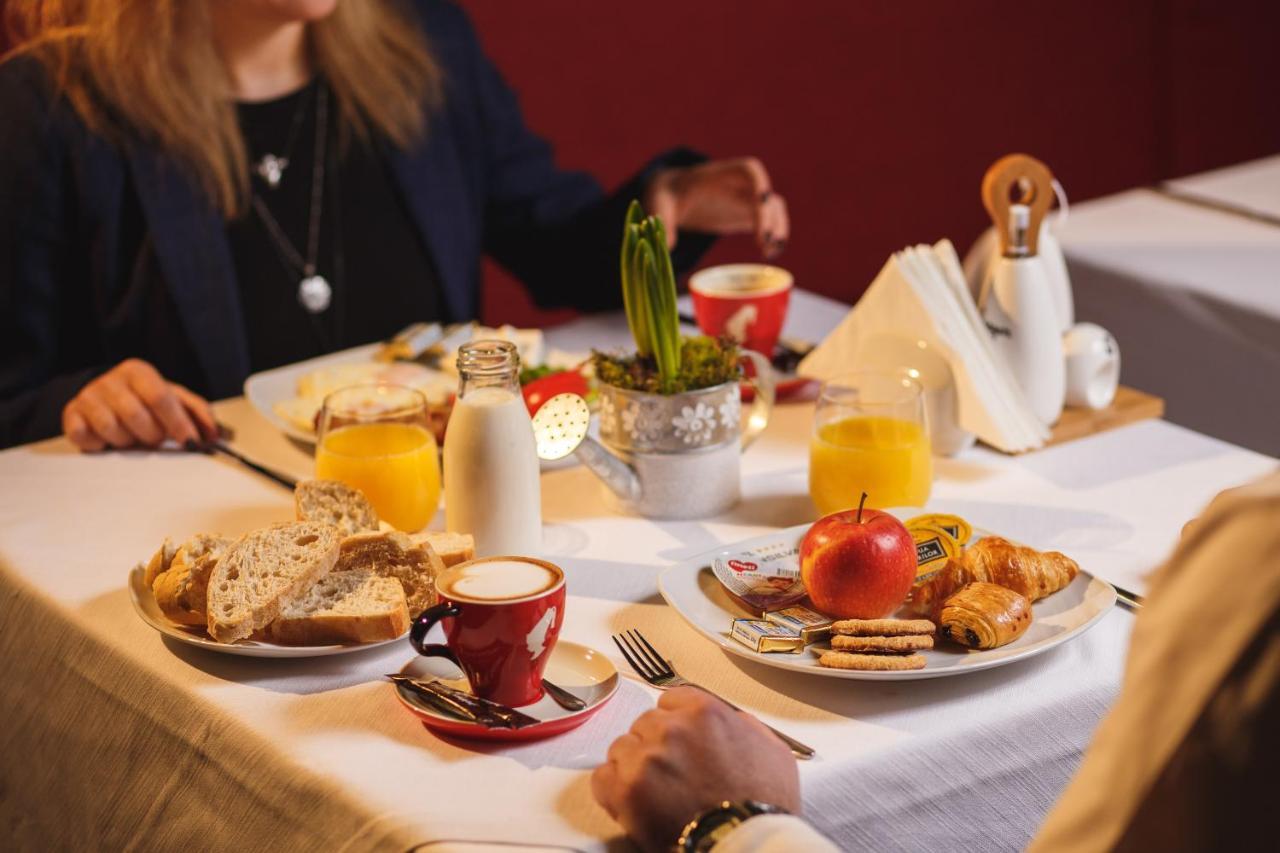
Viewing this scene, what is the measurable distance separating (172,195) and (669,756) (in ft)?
4.43

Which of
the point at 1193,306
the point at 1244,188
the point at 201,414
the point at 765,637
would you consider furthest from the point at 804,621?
the point at 1244,188

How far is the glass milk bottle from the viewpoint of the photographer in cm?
119

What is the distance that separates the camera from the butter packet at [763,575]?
1117 mm

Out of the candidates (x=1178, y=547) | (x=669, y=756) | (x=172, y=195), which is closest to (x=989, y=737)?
(x=669, y=756)

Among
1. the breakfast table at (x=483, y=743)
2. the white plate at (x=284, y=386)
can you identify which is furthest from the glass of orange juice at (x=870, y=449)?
the white plate at (x=284, y=386)

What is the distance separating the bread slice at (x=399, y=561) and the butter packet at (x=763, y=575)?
0.76 feet

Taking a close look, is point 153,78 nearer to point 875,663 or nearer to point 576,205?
point 576,205

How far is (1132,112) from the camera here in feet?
13.7

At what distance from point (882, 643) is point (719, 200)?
1.04 metres

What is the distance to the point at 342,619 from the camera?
1062mm

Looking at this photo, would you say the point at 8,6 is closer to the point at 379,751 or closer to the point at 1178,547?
the point at 379,751

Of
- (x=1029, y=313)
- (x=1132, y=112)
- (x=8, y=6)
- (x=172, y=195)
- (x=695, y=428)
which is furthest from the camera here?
(x=1132, y=112)

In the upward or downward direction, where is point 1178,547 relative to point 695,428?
upward

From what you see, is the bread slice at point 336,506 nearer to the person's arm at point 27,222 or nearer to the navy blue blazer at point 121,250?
the navy blue blazer at point 121,250
